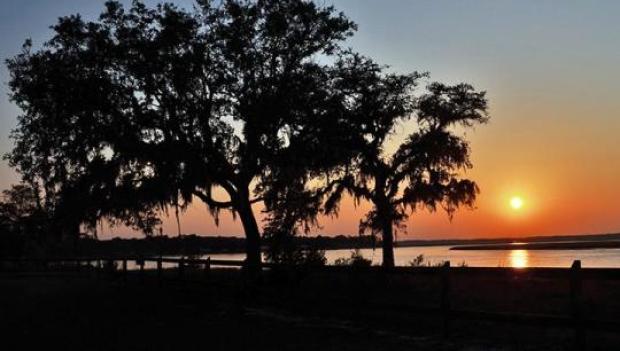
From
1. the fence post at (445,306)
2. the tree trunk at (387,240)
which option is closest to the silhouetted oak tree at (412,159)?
the tree trunk at (387,240)

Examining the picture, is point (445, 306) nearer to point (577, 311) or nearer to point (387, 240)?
point (577, 311)

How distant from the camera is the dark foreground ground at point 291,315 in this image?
12.5 m

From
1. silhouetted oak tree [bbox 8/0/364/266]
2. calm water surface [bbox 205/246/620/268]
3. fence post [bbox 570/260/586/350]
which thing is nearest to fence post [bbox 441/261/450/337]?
fence post [bbox 570/260/586/350]

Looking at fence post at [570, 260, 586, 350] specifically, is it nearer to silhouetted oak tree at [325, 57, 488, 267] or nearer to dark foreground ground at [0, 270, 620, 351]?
dark foreground ground at [0, 270, 620, 351]

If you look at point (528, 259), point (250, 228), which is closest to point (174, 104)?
point (250, 228)

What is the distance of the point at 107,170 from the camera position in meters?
25.1

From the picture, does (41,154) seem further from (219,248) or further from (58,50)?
(219,248)

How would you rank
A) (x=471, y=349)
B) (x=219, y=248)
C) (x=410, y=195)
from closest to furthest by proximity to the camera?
(x=471, y=349) → (x=410, y=195) → (x=219, y=248)

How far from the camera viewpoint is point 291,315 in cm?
1730

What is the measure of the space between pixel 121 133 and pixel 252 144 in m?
4.57

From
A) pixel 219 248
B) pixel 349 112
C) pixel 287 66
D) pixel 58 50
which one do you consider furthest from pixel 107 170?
pixel 219 248

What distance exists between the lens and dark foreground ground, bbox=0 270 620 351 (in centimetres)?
1251

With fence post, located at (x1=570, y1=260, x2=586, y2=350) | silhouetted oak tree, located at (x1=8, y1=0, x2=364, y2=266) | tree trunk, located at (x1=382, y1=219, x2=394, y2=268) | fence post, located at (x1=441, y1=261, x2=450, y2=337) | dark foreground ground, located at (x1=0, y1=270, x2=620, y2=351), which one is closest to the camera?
fence post, located at (x1=570, y1=260, x2=586, y2=350)

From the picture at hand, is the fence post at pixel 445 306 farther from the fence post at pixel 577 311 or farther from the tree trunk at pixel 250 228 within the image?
the tree trunk at pixel 250 228
